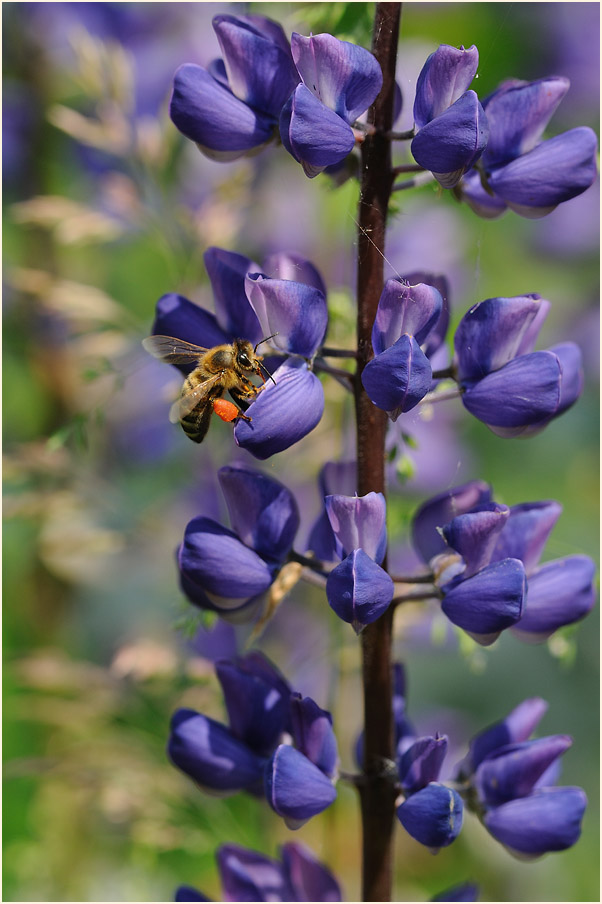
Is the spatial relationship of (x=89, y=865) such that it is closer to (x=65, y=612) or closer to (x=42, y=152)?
(x=65, y=612)

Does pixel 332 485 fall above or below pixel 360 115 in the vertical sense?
below

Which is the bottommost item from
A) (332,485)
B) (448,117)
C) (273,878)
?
(273,878)

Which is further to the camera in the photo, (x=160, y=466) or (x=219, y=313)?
(x=160, y=466)

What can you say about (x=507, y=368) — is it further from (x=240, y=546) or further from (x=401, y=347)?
(x=240, y=546)

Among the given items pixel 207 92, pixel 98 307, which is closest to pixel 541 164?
pixel 207 92

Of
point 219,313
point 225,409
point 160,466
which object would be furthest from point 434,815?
point 160,466

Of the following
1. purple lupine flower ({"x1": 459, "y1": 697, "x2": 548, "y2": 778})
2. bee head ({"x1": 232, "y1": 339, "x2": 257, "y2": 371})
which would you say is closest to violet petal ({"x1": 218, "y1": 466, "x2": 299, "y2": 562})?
bee head ({"x1": 232, "y1": 339, "x2": 257, "y2": 371})
